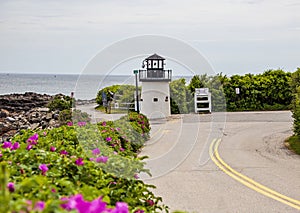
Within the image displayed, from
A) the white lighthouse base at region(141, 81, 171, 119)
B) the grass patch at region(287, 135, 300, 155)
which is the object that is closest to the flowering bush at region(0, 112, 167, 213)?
the grass patch at region(287, 135, 300, 155)

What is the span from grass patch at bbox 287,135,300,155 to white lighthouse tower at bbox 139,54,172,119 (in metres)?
7.81

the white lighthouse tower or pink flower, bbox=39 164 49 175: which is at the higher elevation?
the white lighthouse tower

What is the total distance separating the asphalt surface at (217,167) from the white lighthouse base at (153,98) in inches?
21.1

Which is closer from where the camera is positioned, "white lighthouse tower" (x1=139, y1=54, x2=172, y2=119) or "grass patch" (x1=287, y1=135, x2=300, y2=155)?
"grass patch" (x1=287, y1=135, x2=300, y2=155)

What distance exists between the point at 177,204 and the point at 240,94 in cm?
2139

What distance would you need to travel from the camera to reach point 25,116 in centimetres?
3197

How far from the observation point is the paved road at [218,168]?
8867 millimetres

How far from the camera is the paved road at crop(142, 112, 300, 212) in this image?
29.1ft

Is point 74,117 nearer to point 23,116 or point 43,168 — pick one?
point 43,168

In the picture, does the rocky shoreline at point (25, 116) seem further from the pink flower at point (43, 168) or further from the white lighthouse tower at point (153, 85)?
the pink flower at point (43, 168)

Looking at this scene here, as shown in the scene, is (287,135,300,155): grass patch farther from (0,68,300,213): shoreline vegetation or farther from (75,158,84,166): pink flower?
(75,158,84,166): pink flower

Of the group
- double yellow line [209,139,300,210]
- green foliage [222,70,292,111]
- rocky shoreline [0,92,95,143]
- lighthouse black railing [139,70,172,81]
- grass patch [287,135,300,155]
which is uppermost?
lighthouse black railing [139,70,172,81]

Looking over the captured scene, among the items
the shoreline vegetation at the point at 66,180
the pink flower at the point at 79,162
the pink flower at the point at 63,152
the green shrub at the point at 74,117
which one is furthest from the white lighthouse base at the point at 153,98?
the pink flower at the point at 79,162

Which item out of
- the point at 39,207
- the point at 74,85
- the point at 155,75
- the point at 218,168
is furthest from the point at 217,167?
the point at 74,85
